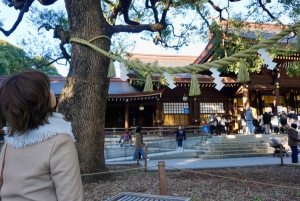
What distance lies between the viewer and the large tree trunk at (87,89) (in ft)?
16.9

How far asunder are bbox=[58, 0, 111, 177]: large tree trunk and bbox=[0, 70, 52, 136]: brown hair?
13.0ft

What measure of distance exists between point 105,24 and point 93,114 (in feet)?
6.19

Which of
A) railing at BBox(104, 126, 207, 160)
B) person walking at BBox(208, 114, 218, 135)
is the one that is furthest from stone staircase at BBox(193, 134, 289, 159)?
person walking at BBox(208, 114, 218, 135)

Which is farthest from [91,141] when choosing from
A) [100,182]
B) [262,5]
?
[262,5]

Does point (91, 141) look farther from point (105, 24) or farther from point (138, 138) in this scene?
point (138, 138)

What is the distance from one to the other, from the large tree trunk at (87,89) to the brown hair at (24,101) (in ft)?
13.0

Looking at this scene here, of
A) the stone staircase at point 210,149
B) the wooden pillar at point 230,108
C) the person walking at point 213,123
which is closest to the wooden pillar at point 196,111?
the person walking at point 213,123

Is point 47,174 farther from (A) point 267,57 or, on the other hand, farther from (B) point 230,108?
Result: (B) point 230,108

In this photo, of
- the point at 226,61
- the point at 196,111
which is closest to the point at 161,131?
the point at 196,111

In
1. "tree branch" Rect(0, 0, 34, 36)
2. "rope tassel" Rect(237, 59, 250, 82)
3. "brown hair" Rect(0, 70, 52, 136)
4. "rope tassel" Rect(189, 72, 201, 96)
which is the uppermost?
"tree branch" Rect(0, 0, 34, 36)

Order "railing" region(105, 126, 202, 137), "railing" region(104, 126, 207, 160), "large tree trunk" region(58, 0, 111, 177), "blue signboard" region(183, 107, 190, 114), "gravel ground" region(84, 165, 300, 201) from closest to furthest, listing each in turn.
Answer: "gravel ground" region(84, 165, 300, 201), "large tree trunk" region(58, 0, 111, 177), "railing" region(104, 126, 207, 160), "railing" region(105, 126, 202, 137), "blue signboard" region(183, 107, 190, 114)

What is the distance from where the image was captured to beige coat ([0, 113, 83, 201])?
1.16 metres

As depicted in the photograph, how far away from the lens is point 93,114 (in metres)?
5.22

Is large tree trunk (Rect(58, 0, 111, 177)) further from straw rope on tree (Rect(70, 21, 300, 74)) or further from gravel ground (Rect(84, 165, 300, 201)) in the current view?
straw rope on tree (Rect(70, 21, 300, 74))
